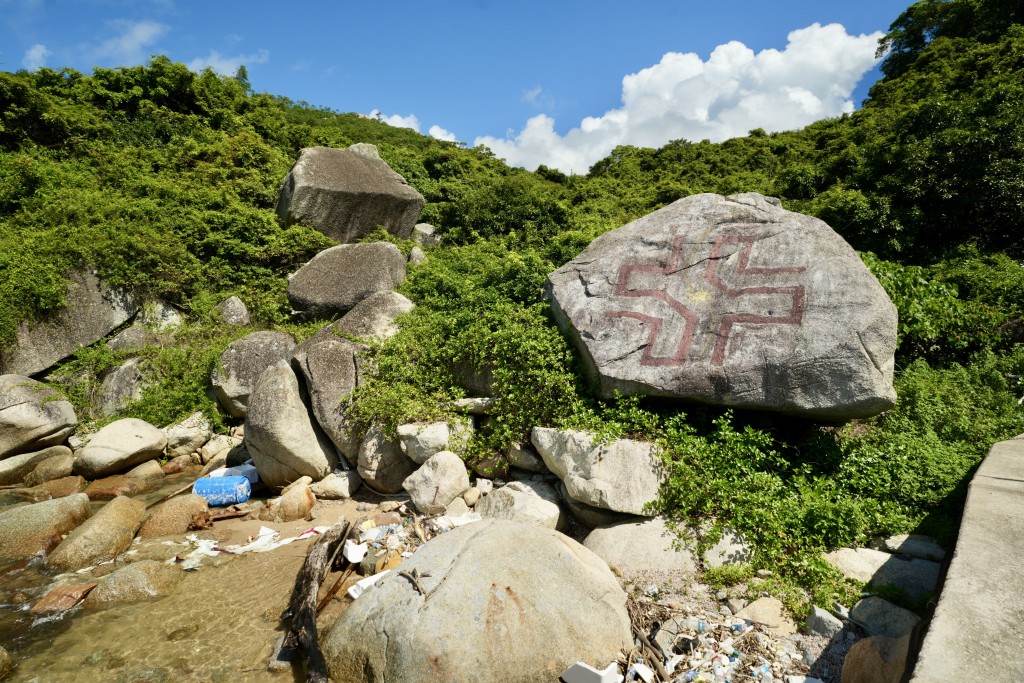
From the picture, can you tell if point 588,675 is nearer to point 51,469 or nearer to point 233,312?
point 51,469

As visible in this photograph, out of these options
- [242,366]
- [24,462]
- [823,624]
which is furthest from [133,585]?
[823,624]

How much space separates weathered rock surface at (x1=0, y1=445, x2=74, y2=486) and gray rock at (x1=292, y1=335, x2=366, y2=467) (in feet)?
15.7

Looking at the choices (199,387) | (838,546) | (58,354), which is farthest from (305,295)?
(838,546)

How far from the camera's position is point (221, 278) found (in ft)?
43.0

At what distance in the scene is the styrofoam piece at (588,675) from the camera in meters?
4.03

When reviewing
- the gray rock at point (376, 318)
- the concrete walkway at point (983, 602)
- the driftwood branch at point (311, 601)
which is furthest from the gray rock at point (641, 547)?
the gray rock at point (376, 318)

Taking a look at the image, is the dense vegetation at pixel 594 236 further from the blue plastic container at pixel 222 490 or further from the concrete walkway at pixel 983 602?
the blue plastic container at pixel 222 490

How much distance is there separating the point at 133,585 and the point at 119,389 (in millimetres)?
6363

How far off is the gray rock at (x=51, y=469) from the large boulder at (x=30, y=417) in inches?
20.4

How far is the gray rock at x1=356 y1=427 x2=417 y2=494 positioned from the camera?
8.02m

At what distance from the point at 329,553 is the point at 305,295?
23.2 ft

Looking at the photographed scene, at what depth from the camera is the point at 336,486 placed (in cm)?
814

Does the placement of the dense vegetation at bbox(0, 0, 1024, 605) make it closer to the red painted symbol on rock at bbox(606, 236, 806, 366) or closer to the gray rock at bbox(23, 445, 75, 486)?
the red painted symbol on rock at bbox(606, 236, 806, 366)

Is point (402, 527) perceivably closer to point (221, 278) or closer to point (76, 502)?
point (76, 502)
